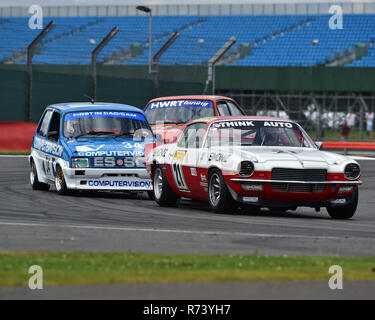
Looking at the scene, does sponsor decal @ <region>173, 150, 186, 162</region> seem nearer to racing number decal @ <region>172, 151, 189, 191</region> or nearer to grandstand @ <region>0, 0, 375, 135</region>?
racing number decal @ <region>172, 151, 189, 191</region>

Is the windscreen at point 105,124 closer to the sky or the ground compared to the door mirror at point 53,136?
closer to the sky

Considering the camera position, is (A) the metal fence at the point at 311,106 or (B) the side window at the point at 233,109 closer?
(B) the side window at the point at 233,109

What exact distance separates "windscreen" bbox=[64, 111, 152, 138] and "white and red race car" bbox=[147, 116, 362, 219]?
2.05 metres

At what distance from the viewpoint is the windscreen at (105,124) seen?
16516 millimetres

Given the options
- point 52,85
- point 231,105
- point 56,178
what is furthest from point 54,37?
point 56,178

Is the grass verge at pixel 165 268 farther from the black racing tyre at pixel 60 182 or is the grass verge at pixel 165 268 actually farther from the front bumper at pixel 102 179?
the black racing tyre at pixel 60 182

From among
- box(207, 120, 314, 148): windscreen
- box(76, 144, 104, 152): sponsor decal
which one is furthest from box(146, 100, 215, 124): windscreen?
box(207, 120, 314, 148): windscreen

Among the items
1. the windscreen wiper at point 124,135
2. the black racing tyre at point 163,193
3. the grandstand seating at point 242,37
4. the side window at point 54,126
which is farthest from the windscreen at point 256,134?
the grandstand seating at point 242,37

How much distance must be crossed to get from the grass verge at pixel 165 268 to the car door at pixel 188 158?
4896mm

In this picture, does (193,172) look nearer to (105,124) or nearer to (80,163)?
(80,163)

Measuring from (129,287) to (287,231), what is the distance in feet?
15.3

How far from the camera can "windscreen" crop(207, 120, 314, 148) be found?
13969mm

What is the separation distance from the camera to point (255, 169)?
42.2 feet
